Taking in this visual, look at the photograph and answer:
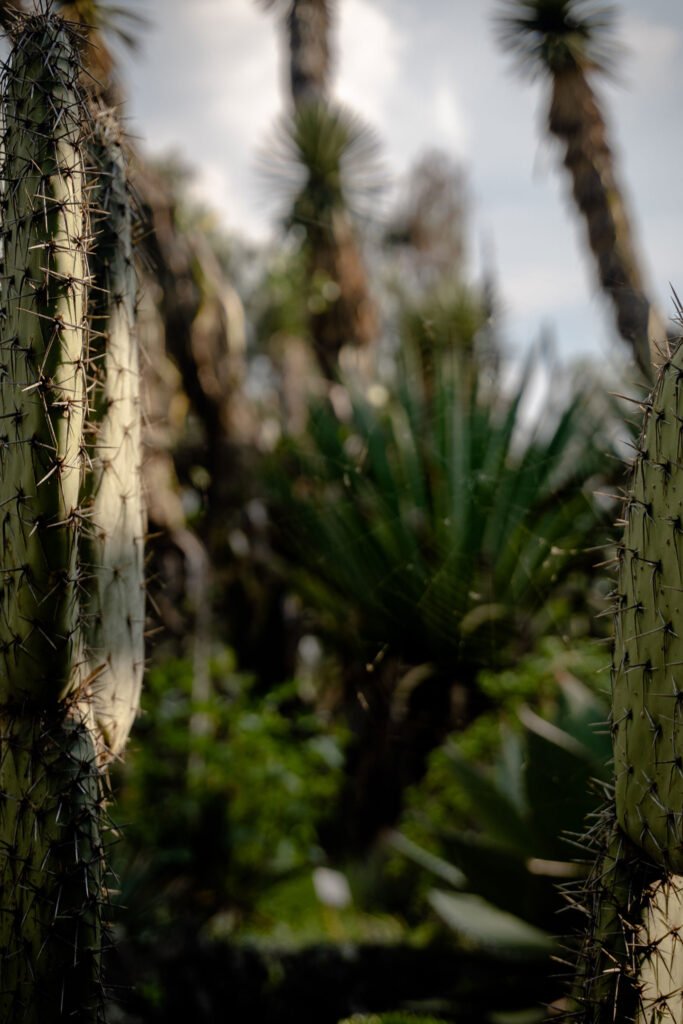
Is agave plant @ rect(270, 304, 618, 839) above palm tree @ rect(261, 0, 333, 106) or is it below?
below

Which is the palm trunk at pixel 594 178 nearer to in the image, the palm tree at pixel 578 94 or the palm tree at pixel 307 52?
the palm tree at pixel 578 94

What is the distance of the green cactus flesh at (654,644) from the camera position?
4.33ft

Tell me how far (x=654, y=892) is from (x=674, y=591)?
1.73 ft

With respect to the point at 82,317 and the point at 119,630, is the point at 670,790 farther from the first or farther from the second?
the point at 82,317

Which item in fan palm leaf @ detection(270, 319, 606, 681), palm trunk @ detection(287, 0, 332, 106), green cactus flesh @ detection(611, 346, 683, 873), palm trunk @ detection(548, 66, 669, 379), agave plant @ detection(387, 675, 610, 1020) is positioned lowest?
agave plant @ detection(387, 675, 610, 1020)

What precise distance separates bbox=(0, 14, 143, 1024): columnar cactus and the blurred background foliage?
13.3 inches

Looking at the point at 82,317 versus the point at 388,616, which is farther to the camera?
the point at 388,616

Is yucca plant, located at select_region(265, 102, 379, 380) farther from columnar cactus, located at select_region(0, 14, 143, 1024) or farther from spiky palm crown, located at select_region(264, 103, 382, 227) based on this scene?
columnar cactus, located at select_region(0, 14, 143, 1024)

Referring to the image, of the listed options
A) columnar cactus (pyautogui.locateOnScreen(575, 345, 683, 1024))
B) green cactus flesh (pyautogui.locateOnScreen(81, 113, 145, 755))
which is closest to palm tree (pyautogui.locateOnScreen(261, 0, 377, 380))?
green cactus flesh (pyautogui.locateOnScreen(81, 113, 145, 755))

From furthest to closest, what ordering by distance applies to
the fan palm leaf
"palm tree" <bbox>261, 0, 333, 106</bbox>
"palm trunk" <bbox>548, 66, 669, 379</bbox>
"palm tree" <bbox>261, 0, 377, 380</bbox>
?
"palm tree" <bbox>261, 0, 333, 106</bbox>, "palm tree" <bbox>261, 0, 377, 380</bbox>, "palm trunk" <bbox>548, 66, 669, 379</bbox>, the fan palm leaf

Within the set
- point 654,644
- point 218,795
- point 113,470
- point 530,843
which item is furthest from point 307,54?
point 654,644

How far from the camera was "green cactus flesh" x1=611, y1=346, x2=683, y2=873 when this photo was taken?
1.32m

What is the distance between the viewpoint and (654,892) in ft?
4.60

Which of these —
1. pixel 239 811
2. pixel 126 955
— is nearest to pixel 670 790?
pixel 126 955
